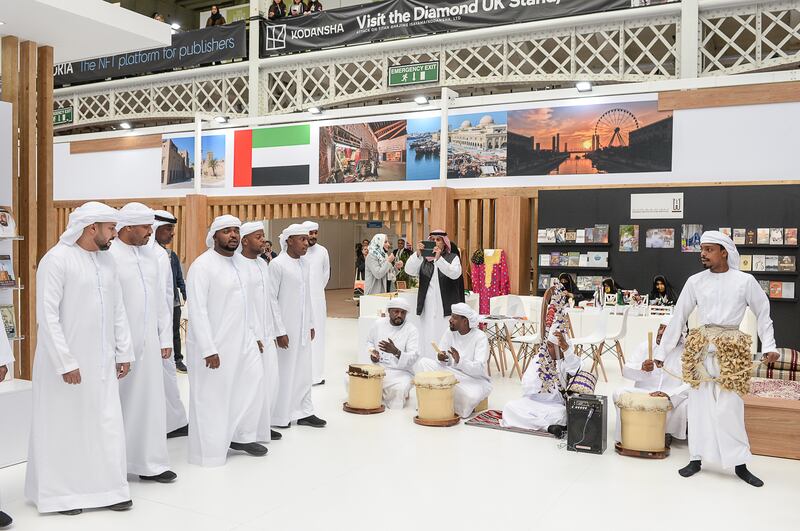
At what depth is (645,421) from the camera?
16.2ft

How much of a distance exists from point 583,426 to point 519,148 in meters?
6.51

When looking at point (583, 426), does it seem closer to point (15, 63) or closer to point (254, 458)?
point (254, 458)

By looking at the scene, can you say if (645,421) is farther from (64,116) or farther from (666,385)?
(64,116)

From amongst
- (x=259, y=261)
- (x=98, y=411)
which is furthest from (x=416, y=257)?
(x=98, y=411)

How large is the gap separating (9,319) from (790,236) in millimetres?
8684

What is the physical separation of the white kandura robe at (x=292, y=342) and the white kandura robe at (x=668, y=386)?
7.97 ft

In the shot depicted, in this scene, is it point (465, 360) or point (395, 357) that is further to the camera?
point (395, 357)

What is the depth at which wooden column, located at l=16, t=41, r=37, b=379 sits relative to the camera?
18.1ft

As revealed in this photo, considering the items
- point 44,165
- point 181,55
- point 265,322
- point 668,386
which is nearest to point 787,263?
point 668,386

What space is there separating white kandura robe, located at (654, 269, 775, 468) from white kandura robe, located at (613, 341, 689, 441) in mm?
580

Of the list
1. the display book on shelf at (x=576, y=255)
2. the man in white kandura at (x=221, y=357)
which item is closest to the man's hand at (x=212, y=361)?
the man in white kandura at (x=221, y=357)

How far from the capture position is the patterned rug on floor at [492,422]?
5.56m

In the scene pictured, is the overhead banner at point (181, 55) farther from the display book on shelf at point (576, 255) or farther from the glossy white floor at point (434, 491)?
the glossy white floor at point (434, 491)

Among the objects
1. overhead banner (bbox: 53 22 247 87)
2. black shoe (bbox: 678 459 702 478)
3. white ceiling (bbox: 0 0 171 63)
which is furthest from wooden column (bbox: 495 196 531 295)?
overhead banner (bbox: 53 22 247 87)
